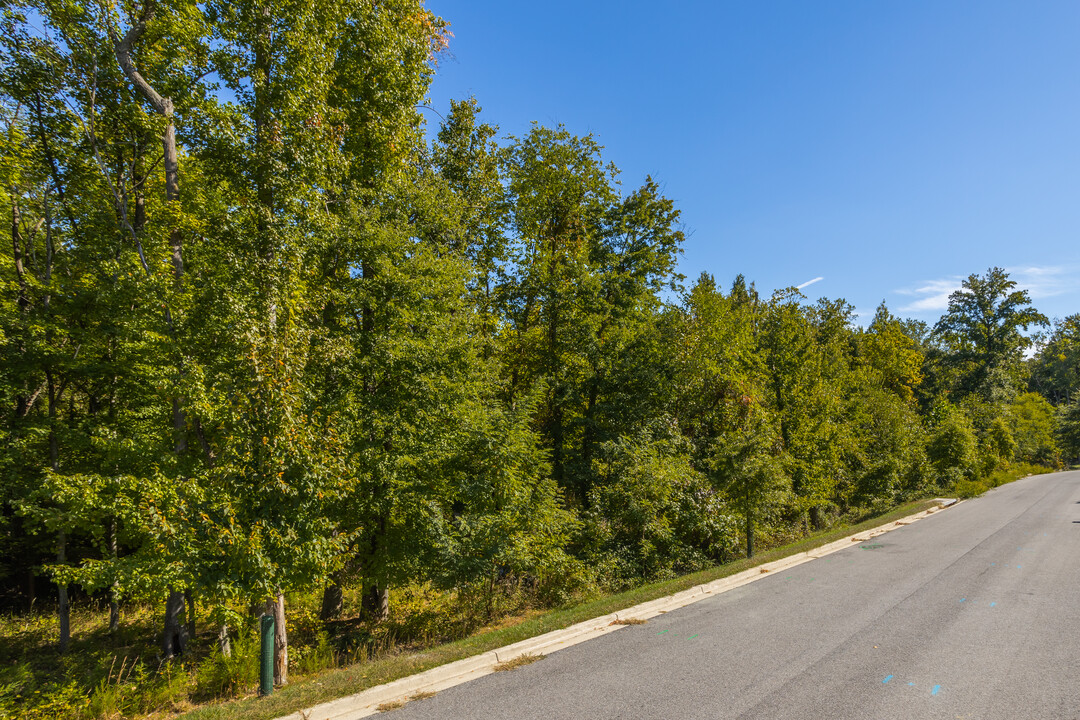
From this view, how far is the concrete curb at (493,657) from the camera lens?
17.9ft

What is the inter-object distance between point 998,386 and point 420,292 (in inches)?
2321

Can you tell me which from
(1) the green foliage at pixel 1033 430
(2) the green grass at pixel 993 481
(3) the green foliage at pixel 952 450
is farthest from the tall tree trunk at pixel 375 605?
(1) the green foliage at pixel 1033 430

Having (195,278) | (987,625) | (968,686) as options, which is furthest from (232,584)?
(987,625)

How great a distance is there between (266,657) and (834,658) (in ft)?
24.2

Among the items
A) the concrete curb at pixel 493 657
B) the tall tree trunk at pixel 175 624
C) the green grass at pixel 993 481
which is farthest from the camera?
the green grass at pixel 993 481

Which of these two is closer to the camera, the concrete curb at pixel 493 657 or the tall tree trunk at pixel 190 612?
the concrete curb at pixel 493 657

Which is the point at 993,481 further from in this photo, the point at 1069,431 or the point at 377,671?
the point at 1069,431

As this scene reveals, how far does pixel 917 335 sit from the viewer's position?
79625 millimetres

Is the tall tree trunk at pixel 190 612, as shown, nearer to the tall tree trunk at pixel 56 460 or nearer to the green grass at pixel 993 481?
the tall tree trunk at pixel 56 460

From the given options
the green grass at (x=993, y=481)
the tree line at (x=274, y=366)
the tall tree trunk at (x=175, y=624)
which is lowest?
the green grass at (x=993, y=481)

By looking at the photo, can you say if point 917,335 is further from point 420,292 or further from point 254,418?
point 254,418

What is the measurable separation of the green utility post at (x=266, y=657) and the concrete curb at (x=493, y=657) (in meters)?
1.45

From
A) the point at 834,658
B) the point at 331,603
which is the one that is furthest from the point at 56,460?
the point at 834,658

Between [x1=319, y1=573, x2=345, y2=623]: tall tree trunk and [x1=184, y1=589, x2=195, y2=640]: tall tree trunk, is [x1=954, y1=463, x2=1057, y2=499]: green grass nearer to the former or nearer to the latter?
[x1=319, y1=573, x2=345, y2=623]: tall tree trunk
